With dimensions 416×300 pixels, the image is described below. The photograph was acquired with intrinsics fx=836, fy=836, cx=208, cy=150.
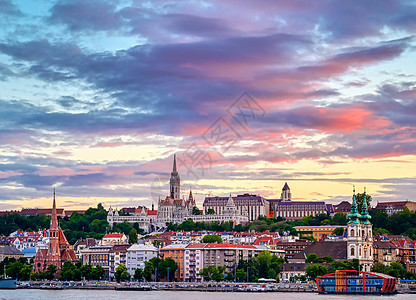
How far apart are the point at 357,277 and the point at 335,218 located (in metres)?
73.1

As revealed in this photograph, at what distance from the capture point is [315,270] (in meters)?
93.6

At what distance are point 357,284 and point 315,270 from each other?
→ 15037 millimetres

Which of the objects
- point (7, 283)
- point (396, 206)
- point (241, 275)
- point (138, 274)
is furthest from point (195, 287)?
point (396, 206)

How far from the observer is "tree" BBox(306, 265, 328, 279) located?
305 ft

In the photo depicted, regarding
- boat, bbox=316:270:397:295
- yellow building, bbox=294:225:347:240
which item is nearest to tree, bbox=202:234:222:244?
yellow building, bbox=294:225:347:240

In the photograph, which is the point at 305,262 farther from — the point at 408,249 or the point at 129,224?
the point at 129,224

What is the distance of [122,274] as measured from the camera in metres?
103

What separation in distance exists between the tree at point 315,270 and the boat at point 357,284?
11.4 meters

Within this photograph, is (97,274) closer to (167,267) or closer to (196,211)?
(167,267)

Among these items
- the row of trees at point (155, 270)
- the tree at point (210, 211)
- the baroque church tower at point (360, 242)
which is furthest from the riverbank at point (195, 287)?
the tree at point (210, 211)

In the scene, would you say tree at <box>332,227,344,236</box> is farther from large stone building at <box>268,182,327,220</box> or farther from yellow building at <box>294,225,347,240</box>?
large stone building at <box>268,182,327,220</box>

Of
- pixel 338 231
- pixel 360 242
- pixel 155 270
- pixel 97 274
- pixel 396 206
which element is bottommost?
pixel 97 274

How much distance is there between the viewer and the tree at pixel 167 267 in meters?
102

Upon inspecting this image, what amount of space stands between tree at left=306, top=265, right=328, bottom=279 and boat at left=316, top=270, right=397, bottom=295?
11360 millimetres
